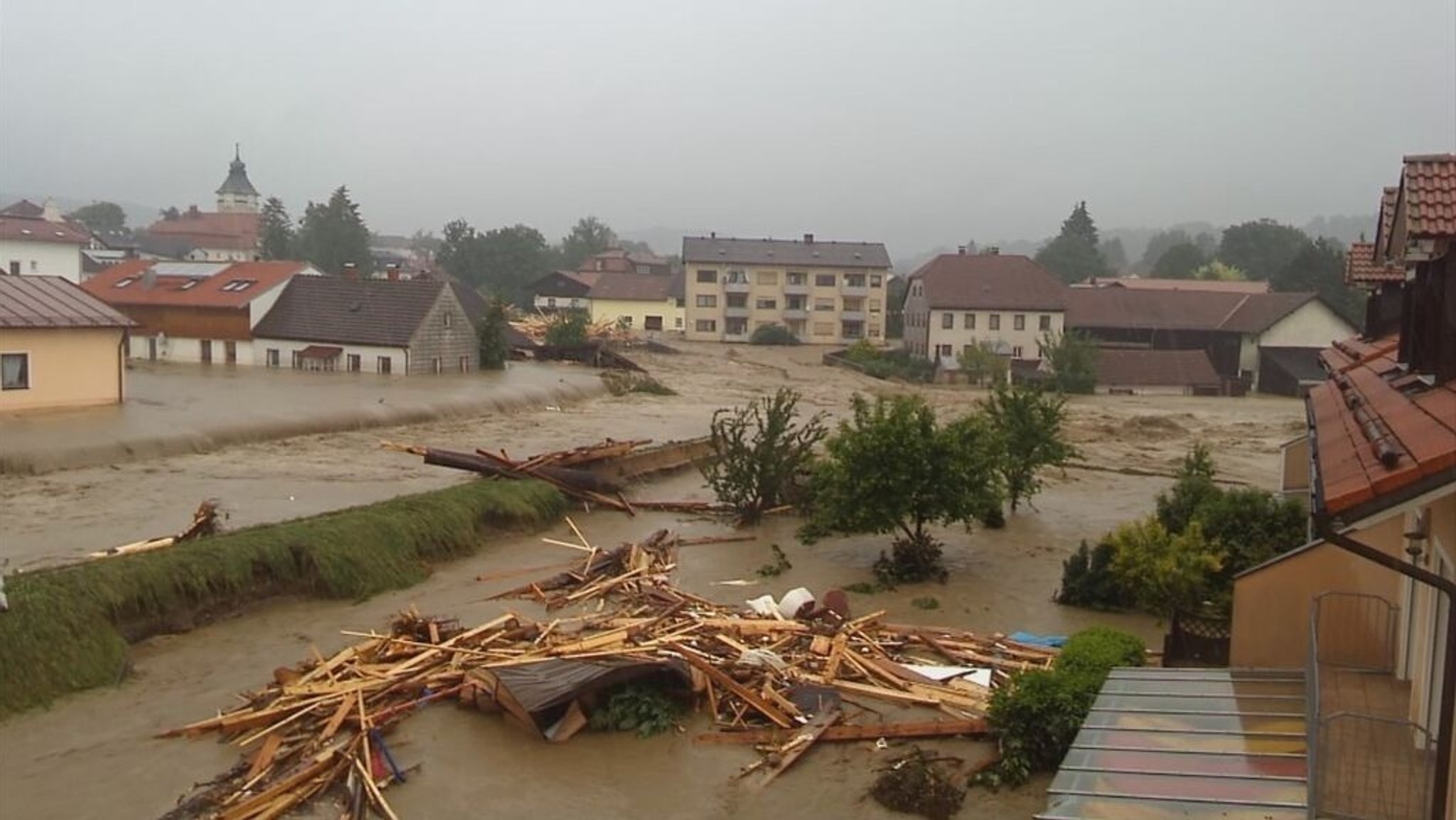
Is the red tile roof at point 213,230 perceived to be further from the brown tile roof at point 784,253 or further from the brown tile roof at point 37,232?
the brown tile roof at point 784,253

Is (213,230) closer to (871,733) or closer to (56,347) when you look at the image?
(56,347)

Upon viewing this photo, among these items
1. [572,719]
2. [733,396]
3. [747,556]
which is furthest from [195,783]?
[733,396]

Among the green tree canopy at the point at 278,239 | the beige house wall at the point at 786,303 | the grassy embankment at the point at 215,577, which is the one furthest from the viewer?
the green tree canopy at the point at 278,239

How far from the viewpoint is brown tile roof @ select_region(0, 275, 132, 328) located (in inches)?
1309

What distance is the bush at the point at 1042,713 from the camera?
11.1 metres

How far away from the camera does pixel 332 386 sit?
151ft

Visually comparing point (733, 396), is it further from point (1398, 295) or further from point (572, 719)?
point (572, 719)

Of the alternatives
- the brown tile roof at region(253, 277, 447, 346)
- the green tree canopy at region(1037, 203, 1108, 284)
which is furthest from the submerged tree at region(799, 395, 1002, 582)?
the green tree canopy at region(1037, 203, 1108, 284)

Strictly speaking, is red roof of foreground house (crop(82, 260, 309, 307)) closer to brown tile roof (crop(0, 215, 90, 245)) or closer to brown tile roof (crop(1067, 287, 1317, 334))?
brown tile roof (crop(0, 215, 90, 245))

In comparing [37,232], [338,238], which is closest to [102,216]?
[338,238]

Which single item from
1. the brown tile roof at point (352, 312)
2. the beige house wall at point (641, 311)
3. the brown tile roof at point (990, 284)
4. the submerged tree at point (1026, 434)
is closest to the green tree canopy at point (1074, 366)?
the brown tile roof at point (990, 284)

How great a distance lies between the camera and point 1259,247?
120 meters

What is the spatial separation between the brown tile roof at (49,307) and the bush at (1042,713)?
30.7 metres

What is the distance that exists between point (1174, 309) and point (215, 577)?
6356 cm
